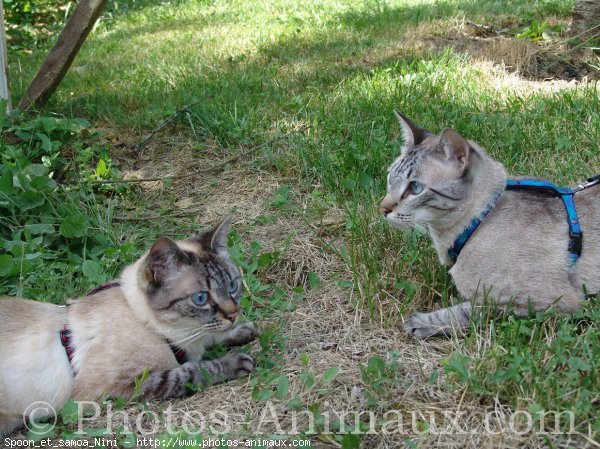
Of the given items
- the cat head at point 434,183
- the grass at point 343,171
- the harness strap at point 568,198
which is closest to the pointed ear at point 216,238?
the grass at point 343,171

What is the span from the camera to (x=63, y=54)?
18.0 feet

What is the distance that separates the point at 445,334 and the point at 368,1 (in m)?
6.91

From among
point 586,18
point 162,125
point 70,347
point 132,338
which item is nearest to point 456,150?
point 132,338

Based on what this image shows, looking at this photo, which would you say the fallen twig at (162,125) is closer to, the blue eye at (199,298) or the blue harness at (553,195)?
the blue eye at (199,298)

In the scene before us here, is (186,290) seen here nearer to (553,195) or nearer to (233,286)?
(233,286)

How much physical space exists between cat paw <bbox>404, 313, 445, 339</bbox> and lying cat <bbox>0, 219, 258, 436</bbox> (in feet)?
2.54

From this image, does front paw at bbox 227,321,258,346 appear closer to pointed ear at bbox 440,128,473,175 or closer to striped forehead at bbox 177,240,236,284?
striped forehead at bbox 177,240,236,284

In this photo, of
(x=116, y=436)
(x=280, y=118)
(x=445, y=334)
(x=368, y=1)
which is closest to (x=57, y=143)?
(x=280, y=118)

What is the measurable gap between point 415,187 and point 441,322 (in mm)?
657

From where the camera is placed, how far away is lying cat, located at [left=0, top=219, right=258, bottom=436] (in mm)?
2920

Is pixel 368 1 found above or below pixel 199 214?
above

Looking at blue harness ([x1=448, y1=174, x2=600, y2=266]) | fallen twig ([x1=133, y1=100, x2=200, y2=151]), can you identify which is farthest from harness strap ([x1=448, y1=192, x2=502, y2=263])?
fallen twig ([x1=133, y1=100, x2=200, y2=151])

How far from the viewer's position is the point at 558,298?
2.94 m

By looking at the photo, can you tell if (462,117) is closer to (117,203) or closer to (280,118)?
(280,118)
